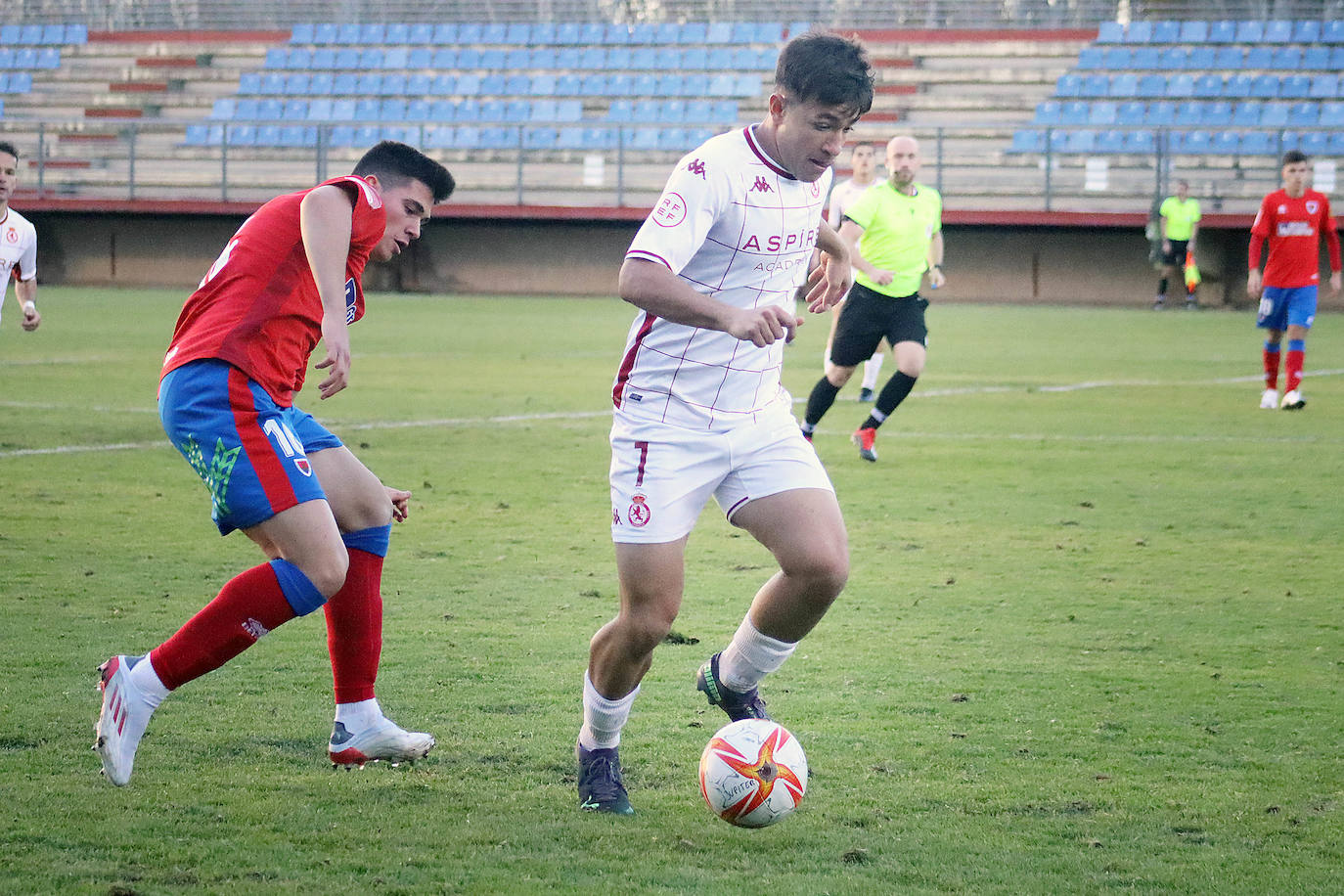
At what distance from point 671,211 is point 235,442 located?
46.2 inches

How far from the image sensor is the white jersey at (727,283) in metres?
3.87

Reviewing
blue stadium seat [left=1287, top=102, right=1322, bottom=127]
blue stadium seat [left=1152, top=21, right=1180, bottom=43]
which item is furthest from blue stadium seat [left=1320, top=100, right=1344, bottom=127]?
blue stadium seat [left=1152, top=21, right=1180, bottom=43]

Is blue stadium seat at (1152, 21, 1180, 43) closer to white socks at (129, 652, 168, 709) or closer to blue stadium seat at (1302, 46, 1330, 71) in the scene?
blue stadium seat at (1302, 46, 1330, 71)

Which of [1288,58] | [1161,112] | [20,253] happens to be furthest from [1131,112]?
[20,253]

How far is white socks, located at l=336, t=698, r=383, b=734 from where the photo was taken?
4.11m

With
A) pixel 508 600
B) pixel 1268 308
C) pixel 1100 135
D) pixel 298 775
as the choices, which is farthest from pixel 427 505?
pixel 1100 135

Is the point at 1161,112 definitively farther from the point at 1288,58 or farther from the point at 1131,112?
the point at 1288,58

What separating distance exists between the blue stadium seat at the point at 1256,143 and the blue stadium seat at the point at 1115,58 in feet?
13.0

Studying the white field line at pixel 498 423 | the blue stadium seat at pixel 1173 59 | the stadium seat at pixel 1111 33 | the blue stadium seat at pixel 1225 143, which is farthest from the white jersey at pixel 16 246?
the stadium seat at pixel 1111 33

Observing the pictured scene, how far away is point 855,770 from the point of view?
409 centimetres

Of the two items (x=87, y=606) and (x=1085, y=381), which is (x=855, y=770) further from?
(x=1085, y=381)

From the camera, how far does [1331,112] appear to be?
3031 centimetres

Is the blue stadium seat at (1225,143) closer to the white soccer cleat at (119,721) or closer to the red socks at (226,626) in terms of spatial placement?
the red socks at (226,626)

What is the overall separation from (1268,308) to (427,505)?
846cm
